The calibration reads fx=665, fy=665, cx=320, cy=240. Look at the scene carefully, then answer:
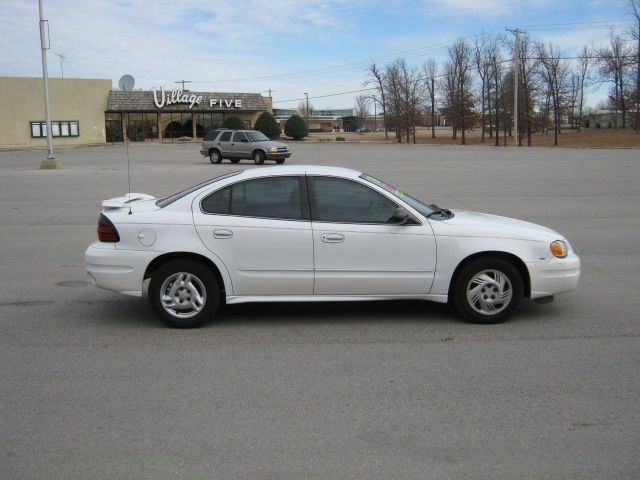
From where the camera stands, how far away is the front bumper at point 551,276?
6.25 meters

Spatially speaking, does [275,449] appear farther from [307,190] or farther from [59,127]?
[59,127]

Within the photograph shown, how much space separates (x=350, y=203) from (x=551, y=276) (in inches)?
79.4

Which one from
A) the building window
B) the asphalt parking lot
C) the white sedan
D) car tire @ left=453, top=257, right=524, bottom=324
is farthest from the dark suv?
the building window

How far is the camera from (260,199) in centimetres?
631

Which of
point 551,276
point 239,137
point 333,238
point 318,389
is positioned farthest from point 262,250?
point 239,137

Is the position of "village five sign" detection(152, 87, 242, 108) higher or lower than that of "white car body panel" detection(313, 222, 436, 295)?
higher

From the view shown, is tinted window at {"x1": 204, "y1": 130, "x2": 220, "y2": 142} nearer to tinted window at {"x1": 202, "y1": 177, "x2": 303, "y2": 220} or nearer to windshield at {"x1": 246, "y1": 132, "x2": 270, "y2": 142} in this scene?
windshield at {"x1": 246, "y1": 132, "x2": 270, "y2": 142}

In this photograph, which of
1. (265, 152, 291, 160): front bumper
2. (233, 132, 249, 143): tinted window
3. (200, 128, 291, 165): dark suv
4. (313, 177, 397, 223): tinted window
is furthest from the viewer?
(233, 132, 249, 143): tinted window

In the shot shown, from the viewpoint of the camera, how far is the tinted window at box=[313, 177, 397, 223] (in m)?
6.23

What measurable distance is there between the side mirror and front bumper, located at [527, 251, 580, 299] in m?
1.23

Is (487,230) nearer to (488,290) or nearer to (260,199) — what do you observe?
(488,290)

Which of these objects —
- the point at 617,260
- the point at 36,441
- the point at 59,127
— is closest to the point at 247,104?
the point at 59,127

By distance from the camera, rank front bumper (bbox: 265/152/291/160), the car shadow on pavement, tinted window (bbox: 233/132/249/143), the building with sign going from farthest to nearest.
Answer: the building with sign → tinted window (bbox: 233/132/249/143) → front bumper (bbox: 265/152/291/160) → the car shadow on pavement

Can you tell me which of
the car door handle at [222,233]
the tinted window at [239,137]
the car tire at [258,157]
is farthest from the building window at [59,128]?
the car door handle at [222,233]
